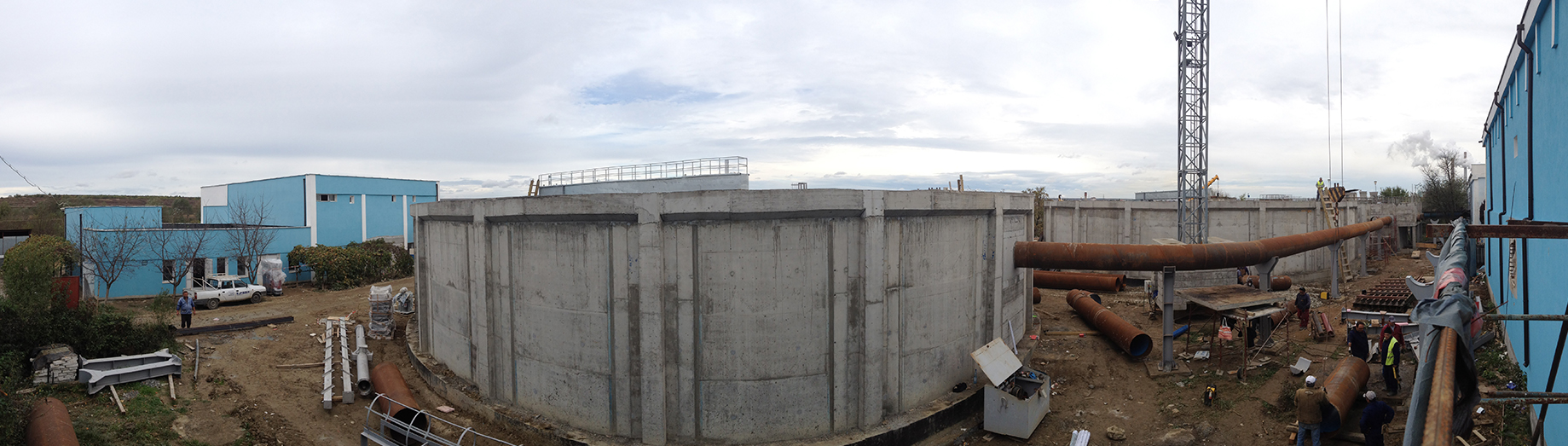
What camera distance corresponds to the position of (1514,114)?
11523 mm

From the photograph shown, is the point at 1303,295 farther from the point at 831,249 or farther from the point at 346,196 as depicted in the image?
the point at 346,196

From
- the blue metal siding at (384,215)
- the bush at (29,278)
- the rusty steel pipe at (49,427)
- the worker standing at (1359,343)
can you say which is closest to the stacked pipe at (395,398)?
the rusty steel pipe at (49,427)

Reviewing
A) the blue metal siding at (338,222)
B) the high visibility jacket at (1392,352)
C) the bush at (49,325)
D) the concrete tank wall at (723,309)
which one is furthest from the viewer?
the blue metal siding at (338,222)

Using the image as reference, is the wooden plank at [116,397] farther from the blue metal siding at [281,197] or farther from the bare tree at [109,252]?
the blue metal siding at [281,197]

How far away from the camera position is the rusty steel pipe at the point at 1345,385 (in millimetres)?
10992

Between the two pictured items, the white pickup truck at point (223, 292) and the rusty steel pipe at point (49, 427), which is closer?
the rusty steel pipe at point (49, 427)

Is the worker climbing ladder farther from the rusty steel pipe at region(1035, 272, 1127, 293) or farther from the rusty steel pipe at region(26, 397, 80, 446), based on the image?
the rusty steel pipe at region(26, 397, 80, 446)

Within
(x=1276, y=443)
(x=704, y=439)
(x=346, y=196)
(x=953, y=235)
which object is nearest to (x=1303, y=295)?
(x=1276, y=443)

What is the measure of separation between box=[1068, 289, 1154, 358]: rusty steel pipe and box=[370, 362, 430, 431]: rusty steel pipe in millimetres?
15244

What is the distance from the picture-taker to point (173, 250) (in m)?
28.6

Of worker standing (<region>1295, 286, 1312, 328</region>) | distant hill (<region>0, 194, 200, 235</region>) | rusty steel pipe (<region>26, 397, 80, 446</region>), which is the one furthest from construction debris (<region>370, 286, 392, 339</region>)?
distant hill (<region>0, 194, 200, 235</region>)

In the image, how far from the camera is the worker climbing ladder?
27906 millimetres

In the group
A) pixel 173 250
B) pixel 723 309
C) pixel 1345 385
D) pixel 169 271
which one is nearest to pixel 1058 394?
pixel 1345 385

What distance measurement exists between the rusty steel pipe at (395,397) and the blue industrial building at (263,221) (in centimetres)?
1935
